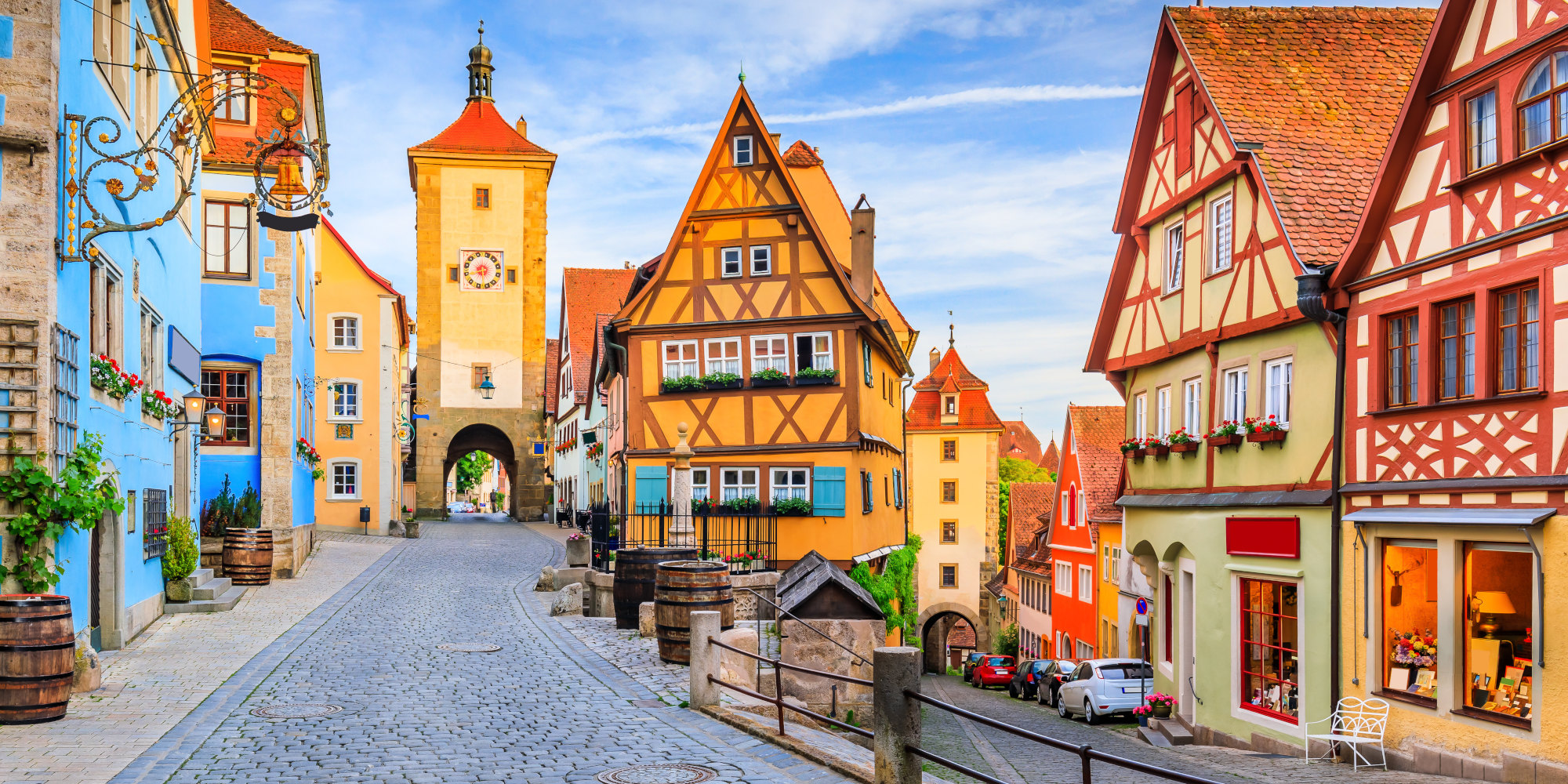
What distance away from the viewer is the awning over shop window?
12.0 meters

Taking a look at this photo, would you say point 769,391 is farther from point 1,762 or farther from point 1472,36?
point 1,762

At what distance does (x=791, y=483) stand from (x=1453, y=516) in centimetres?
1506

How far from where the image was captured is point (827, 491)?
26.1 m

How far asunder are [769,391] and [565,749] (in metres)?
17.5

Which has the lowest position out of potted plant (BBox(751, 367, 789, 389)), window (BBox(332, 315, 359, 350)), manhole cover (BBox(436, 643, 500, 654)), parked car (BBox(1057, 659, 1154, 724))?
parked car (BBox(1057, 659, 1154, 724))

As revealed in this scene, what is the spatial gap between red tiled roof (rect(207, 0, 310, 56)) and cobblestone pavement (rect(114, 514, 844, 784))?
15.1 m

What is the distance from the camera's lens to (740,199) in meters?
27.4

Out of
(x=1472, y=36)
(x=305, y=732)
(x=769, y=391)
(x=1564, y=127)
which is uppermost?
(x=1472, y=36)

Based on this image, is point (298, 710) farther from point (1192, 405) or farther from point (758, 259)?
point (758, 259)

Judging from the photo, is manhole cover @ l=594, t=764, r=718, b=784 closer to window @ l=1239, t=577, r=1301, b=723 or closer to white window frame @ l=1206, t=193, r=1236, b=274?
window @ l=1239, t=577, r=1301, b=723

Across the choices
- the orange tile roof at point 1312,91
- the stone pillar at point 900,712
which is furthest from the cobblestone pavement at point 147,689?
the orange tile roof at point 1312,91

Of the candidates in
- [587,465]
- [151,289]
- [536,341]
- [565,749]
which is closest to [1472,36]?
[565,749]

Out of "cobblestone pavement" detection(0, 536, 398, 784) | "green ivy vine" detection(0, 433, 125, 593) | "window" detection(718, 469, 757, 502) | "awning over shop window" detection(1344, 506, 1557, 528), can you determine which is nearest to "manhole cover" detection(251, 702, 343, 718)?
"cobblestone pavement" detection(0, 536, 398, 784)

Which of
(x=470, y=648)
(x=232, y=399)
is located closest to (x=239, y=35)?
(x=232, y=399)
